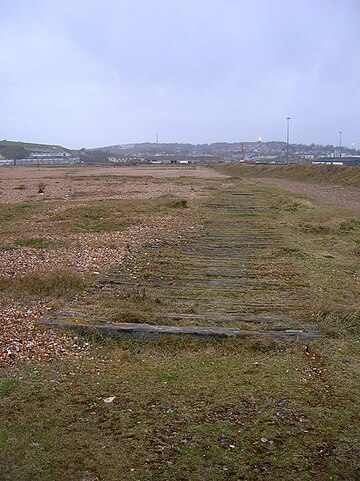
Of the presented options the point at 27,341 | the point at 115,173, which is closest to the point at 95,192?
the point at 27,341

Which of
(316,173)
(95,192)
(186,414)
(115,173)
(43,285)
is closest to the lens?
→ (186,414)

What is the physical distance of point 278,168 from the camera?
6819 centimetres

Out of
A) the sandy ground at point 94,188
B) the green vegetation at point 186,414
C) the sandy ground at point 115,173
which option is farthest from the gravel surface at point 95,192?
the green vegetation at point 186,414

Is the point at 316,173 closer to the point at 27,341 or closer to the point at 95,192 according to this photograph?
the point at 95,192

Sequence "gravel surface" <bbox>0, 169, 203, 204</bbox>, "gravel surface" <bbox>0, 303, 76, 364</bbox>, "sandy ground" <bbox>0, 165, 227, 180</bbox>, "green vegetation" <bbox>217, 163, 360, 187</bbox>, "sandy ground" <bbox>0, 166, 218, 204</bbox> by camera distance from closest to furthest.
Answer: "gravel surface" <bbox>0, 303, 76, 364</bbox> < "gravel surface" <bbox>0, 169, 203, 204</bbox> < "sandy ground" <bbox>0, 166, 218, 204</bbox> < "green vegetation" <bbox>217, 163, 360, 187</bbox> < "sandy ground" <bbox>0, 165, 227, 180</bbox>

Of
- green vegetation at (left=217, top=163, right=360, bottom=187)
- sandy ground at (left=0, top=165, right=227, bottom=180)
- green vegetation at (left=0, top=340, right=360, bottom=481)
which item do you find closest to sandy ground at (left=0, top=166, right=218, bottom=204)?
sandy ground at (left=0, top=165, right=227, bottom=180)

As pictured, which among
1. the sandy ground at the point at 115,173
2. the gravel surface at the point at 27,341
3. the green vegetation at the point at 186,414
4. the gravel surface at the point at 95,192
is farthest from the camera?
the sandy ground at the point at 115,173

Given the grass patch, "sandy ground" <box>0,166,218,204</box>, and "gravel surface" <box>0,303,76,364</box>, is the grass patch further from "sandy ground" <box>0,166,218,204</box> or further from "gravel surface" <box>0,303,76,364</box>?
"sandy ground" <box>0,166,218,204</box>

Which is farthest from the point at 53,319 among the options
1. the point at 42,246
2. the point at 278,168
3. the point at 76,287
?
the point at 278,168

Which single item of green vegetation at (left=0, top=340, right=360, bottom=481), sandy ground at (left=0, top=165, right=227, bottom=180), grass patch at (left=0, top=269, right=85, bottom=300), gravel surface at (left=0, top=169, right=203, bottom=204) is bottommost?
green vegetation at (left=0, top=340, right=360, bottom=481)

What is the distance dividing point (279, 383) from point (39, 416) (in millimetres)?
2591

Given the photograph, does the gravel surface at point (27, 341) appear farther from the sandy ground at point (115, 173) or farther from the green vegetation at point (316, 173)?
the sandy ground at point (115, 173)

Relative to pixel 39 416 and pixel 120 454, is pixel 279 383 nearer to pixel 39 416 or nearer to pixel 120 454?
pixel 120 454

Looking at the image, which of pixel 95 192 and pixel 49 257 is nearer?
pixel 49 257
